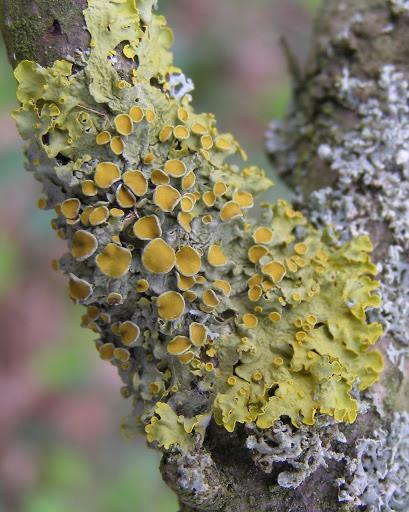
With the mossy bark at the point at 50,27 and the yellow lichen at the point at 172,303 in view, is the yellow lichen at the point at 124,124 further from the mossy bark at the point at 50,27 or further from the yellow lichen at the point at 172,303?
the yellow lichen at the point at 172,303

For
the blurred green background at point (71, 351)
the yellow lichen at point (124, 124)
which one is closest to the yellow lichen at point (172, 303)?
the yellow lichen at point (124, 124)

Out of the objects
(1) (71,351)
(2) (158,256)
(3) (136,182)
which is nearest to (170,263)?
(2) (158,256)

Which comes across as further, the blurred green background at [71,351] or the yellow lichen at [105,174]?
the blurred green background at [71,351]

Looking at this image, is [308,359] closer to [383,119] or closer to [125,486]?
[383,119]

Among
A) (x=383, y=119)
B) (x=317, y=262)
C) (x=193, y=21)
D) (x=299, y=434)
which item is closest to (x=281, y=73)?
(x=193, y=21)

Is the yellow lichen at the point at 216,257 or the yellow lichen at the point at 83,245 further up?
the yellow lichen at the point at 216,257

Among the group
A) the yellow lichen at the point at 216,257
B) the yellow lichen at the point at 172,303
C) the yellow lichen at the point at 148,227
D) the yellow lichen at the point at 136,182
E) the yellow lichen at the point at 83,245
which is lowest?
the yellow lichen at the point at 172,303

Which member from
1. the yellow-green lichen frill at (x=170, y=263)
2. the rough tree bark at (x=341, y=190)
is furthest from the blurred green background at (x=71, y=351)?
the yellow-green lichen frill at (x=170, y=263)
